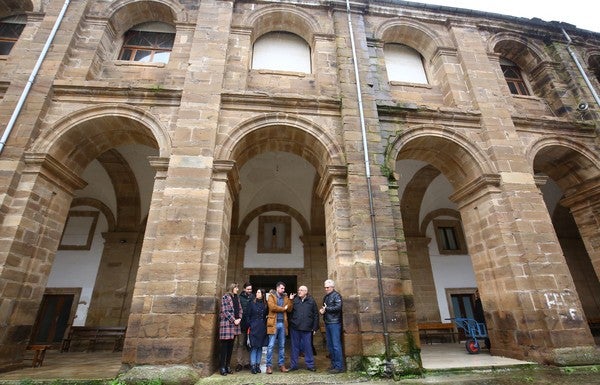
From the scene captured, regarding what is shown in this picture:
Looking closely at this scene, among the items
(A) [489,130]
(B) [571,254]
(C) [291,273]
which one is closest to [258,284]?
(C) [291,273]

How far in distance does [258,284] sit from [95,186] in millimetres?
6506

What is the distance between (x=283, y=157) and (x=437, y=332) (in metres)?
7.44

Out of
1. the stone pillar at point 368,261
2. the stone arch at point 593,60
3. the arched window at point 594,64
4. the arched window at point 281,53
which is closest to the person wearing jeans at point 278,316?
the stone pillar at point 368,261

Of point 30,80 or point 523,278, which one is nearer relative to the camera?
point 523,278

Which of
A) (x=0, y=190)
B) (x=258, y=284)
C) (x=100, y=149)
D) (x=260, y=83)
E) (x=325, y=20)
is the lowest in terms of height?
(x=258, y=284)

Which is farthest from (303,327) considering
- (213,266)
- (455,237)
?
(455,237)

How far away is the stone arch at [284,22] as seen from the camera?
28.0ft

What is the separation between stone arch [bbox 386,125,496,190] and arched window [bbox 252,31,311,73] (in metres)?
3.29

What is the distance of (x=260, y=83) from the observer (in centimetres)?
777

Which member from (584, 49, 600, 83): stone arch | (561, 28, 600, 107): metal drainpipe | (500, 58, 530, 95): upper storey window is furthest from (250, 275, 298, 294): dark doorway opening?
(584, 49, 600, 83): stone arch

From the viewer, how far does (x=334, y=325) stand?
5.25 meters

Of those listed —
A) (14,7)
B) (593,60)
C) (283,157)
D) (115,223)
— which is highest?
→ (14,7)

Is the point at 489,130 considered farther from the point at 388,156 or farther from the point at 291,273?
the point at 291,273

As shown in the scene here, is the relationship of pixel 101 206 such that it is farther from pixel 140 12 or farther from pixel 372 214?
pixel 372 214
